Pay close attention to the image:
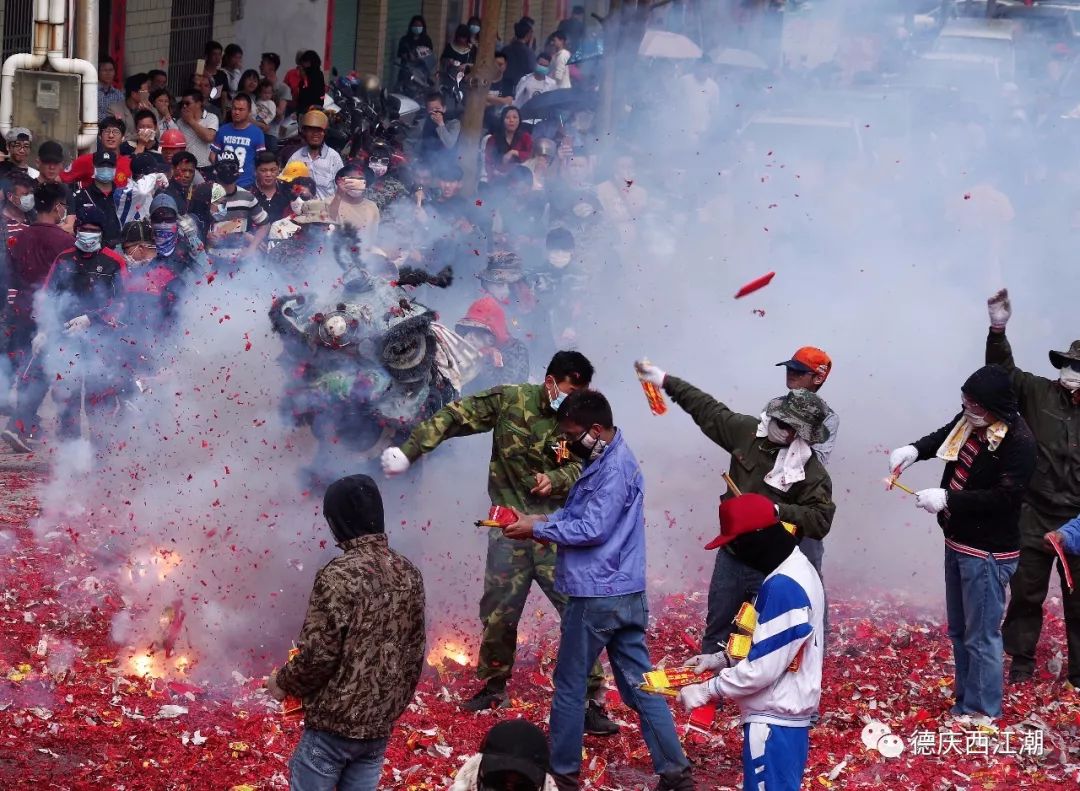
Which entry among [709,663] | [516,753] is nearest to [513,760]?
[516,753]

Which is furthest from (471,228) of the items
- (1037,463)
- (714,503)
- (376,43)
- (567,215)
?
(376,43)

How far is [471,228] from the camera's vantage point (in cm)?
1267

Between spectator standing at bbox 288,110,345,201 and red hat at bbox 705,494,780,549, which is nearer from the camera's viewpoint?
red hat at bbox 705,494,780,549

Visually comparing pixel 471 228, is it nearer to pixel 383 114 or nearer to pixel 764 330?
pixel 764 330

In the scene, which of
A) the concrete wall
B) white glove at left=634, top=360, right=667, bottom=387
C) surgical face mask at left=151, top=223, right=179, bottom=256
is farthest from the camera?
the concrete wall

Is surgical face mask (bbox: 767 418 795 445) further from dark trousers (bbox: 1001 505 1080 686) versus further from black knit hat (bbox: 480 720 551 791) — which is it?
black knit hat (bbox: 480 720 551 791)

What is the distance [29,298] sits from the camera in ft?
33.2

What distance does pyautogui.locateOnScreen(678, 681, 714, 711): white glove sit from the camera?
17.2 ft

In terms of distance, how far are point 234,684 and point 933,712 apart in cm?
319

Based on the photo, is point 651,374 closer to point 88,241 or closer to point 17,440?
point 88,241

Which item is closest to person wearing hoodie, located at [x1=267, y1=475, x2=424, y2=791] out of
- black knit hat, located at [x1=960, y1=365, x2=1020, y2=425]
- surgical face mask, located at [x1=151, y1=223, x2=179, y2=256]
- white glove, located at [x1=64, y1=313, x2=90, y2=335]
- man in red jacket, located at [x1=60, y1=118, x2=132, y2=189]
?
black knit hat, located at [x1=960, y1=365, x2=1020, y2=425]

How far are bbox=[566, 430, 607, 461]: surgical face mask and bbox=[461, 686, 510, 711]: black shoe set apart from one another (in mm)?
1461

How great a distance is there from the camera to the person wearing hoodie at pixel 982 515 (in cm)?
689

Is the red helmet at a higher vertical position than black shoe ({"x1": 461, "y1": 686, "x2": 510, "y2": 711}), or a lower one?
higher
